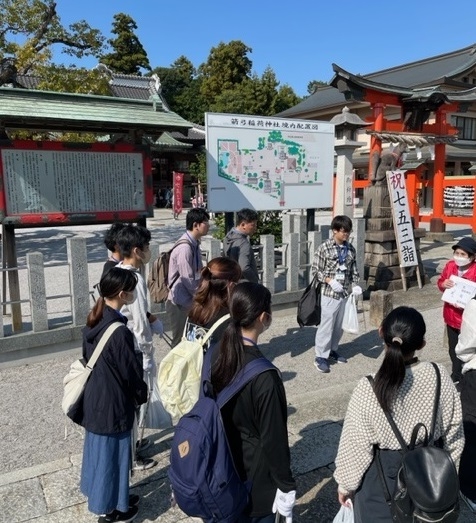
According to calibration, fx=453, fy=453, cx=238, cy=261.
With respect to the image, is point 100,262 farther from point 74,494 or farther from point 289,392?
point 74,494

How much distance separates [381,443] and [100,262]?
32.4 feet

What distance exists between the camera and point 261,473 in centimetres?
193

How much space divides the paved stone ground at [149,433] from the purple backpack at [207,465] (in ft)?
3.55

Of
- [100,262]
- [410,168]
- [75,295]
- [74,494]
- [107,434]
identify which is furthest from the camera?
[410,168]

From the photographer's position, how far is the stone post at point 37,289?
16.5 feet

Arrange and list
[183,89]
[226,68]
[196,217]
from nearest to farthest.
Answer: [196,217] → [226,68] → [183,89]

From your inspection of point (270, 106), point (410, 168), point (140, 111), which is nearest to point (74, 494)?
point (140, 111)

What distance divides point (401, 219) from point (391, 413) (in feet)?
22.6

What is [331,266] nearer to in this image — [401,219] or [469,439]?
[469,439]

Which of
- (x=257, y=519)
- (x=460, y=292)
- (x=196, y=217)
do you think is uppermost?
(x=196, y=217)

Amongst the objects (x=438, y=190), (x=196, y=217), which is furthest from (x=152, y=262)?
(x=438, y=190)

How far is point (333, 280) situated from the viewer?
16.1 ft

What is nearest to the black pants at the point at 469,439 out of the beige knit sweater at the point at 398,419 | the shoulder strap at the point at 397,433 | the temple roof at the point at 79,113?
the beige knit sweater at the point at 398,419

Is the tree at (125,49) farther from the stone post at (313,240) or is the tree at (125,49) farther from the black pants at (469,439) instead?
the black pants at (469,439)
